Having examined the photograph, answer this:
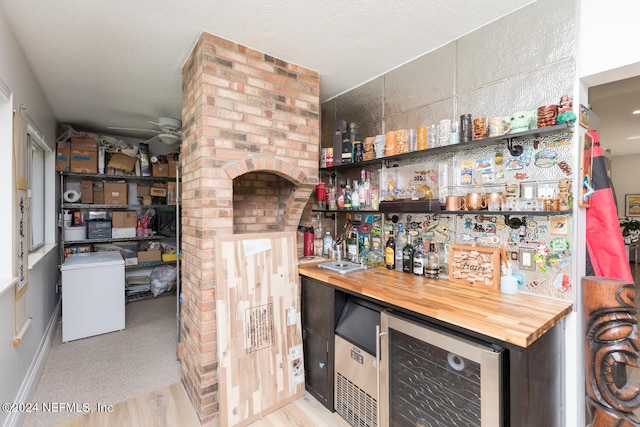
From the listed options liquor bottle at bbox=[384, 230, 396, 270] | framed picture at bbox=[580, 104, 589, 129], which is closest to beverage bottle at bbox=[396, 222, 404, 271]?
liquor bottle at bbox=[384, 230, 396, 270]

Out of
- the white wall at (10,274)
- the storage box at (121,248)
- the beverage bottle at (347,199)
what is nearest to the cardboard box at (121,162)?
the storage box at (121,248)

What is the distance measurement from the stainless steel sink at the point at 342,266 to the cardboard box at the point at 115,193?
3.71 m

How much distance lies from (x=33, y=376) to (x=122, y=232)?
8.44 ft

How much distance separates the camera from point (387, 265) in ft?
7.99

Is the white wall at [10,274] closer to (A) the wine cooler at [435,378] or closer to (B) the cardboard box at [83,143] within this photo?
(B) the cardboard box at [83,143]

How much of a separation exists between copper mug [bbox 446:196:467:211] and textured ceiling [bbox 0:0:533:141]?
112 cm

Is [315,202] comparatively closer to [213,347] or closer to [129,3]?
[213,347]

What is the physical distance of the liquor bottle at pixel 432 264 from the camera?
214 cm

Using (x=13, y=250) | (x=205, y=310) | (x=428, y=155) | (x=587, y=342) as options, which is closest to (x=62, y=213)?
(x=13, y=250)

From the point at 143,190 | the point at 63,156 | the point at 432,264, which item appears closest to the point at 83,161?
the point at 63,156

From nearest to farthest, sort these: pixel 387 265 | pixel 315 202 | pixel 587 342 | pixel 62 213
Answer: pixel 587 342 < pixel 387 265 < pixel 315 202 < pixel 62 213

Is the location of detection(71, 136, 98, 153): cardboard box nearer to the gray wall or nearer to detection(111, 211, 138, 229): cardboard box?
detection(111, 211, 138, 229): cardboard box

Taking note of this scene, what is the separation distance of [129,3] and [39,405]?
2.82m

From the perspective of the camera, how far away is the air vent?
182 cm
